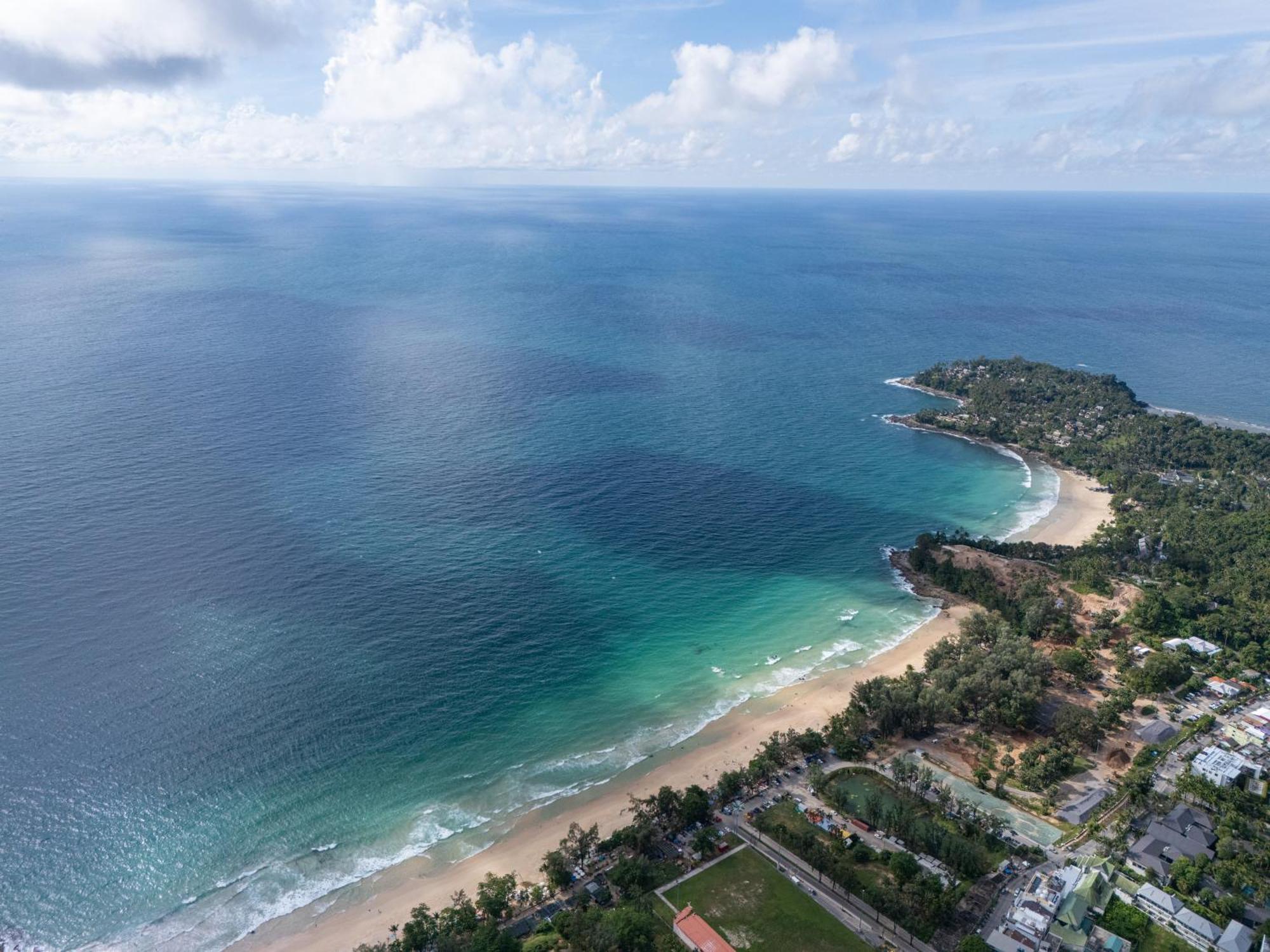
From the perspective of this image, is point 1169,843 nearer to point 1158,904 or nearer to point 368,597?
point 1158,904

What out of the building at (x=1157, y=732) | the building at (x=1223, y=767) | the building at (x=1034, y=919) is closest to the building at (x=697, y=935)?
the building at (x=1034, y=919)

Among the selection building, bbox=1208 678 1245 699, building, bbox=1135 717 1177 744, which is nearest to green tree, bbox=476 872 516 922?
building, bbox=1135 717 1177 744

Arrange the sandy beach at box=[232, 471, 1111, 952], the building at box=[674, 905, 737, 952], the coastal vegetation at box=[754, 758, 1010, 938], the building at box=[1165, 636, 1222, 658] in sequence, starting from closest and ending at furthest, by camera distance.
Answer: the building at box=[674, 905, 737, 952] < the coastal vegetation at box=[754, 758, 1010, 938] < the sandy beach at box=[232, 471, 1111, 952] < the building at box=[1165, 636, 1222, 658]

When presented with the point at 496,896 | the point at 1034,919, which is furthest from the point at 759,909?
the point at 496,896

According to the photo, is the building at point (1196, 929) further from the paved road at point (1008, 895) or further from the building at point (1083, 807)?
the building at point (1083, 807)

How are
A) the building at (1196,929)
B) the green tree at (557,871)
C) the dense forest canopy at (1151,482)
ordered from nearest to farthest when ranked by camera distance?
the building at (1196,929) < the green tree at (557,871) < the dense forest canopy at (1151,482)

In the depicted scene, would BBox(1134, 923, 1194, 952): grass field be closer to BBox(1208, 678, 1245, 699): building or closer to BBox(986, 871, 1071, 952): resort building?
BBox(986, 871, 1071, 952): resort building

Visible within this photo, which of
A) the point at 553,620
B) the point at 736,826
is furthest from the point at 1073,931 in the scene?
the point at 553,620
